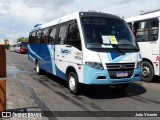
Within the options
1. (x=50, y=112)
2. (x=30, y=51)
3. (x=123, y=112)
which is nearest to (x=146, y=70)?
(x=123, y=112)

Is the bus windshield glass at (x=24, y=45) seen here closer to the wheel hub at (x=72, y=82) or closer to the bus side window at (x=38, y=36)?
the bus side window at (x=38, y=36)

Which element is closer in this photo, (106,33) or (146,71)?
(106,33)

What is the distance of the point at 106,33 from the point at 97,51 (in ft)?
3.04

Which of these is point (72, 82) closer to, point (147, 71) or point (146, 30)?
point (147, 71)

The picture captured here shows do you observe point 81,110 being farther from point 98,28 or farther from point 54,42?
point 54,42

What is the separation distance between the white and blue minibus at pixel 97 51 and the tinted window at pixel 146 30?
8.93 ft

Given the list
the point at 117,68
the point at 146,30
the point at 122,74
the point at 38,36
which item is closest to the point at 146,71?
the point at 146,30

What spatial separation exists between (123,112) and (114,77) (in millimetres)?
1597

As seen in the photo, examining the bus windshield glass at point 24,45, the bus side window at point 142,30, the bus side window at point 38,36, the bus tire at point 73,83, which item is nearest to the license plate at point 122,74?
the bus tire at point 73,83

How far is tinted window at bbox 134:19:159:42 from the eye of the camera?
12.2 m

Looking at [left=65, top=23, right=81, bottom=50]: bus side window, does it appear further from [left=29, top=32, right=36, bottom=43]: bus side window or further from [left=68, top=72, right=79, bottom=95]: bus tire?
[left=29, top=32, right=36, bottom=43]: bus side window

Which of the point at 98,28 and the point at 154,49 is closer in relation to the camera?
the point at 98,28

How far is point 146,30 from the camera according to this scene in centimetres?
1276

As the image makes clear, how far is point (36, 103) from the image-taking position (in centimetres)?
830
